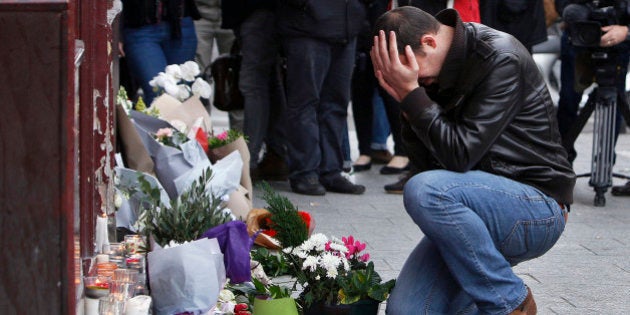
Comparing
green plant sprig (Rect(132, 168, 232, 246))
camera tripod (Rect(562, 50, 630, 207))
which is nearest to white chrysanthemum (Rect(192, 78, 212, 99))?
green plant sprig (Rect(132, 168, 232, 246))

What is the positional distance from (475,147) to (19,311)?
1.64 m

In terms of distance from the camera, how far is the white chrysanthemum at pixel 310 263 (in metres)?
4.16

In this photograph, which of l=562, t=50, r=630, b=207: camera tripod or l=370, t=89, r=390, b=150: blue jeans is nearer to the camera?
l=562, t=50, r=630, b=207: camera tripod

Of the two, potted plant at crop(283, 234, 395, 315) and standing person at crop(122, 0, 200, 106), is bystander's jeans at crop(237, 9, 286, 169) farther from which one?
potted plant at crop(283, 234, 395, 315)

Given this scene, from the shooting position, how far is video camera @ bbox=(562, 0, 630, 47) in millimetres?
7531

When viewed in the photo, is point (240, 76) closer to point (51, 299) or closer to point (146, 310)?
point (146, 310)

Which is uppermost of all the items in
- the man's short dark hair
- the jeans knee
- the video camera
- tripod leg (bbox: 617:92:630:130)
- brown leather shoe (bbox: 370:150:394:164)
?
the man's short dark hair

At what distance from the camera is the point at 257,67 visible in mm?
7809

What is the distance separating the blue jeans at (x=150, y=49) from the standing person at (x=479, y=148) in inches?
154

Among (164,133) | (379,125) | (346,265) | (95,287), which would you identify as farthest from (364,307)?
(379,125)

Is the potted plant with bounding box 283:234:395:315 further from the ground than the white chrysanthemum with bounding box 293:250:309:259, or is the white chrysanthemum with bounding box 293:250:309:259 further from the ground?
the white chrysanthemum with bounding box 293:250:309:259

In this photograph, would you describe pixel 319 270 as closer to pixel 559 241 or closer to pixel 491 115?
pixel 491 115

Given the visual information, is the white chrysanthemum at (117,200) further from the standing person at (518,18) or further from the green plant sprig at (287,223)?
the standing person at (518,18)

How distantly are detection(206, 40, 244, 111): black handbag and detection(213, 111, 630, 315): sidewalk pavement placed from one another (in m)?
0.62
